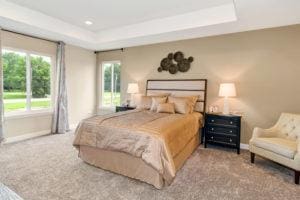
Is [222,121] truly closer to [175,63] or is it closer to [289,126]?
[289,126]

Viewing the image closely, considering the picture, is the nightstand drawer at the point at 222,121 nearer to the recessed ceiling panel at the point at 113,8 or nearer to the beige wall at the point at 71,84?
the recessed ceiling panel at the point at 113,8

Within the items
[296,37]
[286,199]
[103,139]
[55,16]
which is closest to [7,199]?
[103,139]

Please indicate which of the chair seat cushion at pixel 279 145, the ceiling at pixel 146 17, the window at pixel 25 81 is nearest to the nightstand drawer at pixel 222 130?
the chair seat cushion at pixel 279 145

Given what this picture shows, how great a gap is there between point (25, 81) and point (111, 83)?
7.88 feet

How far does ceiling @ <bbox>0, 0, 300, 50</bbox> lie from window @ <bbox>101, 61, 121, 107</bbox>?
4.72 ft

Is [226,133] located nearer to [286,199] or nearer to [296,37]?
[286,199]

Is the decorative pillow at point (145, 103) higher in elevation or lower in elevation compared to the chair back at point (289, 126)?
higher

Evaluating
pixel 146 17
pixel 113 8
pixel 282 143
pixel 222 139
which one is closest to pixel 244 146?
pixel 222 139

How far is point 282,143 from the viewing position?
2.89 metres

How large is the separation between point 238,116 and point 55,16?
14.3 feet

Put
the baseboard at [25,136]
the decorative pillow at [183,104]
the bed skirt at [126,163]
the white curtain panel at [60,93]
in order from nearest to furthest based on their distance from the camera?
the bed skirt at [126,163], the decorative pillow at [183,104], the baseboard at [25,136], the white curtain panel at [60,93]

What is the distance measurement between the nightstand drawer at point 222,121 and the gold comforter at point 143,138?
0.93 metres

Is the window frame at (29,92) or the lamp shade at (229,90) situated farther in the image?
the window frame at (29,92)

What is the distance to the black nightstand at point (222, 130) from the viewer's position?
3.74 m
